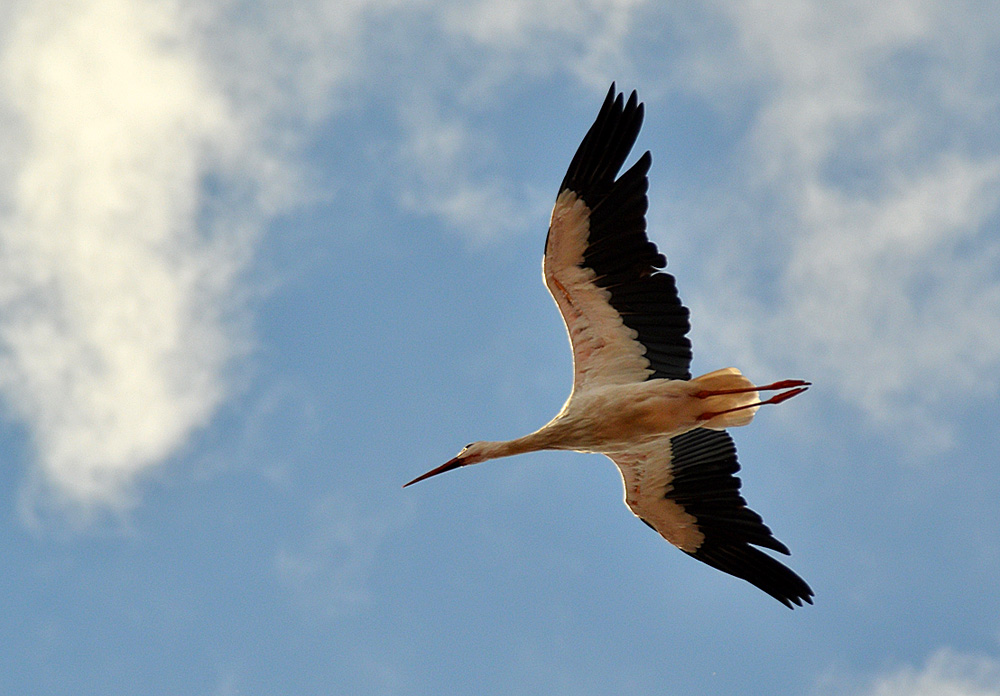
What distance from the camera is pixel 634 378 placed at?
10.1 metres

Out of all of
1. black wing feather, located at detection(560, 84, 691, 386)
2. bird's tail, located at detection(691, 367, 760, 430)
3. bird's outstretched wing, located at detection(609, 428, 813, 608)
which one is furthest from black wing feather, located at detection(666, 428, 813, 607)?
black wing feather, located at detection(560, 84, 691, 386)

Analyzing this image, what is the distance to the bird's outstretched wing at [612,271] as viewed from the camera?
31.1 feet

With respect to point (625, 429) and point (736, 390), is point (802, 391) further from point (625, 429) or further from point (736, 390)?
point (625, 429)

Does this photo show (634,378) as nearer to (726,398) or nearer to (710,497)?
(726,398)

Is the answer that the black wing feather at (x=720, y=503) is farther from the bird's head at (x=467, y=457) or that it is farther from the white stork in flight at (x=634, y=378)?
the bird's head at (x=467, y=457)

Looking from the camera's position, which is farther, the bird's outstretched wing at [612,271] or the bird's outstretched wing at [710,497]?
the bird's outstretched wing at [710,497]

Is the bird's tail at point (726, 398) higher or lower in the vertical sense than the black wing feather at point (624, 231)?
lower

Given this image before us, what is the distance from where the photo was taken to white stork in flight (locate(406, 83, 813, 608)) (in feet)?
31.2

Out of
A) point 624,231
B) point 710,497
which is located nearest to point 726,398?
point 710,497

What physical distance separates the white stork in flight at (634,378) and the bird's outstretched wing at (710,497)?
1 cm

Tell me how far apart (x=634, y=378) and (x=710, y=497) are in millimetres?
1566

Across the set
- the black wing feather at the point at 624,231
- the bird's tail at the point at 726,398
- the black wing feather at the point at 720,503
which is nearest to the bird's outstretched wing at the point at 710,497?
the black wing feather at the point at 720,503

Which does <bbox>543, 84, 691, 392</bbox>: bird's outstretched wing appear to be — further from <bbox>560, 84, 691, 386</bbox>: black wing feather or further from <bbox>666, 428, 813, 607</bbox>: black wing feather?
<bbox>666, 428, 813, 607</bbox>: black wing feather

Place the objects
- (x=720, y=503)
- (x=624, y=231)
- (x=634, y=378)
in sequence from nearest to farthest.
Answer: (x=624, y=231) < (x=634, y=378) < (x=720, y=503)
